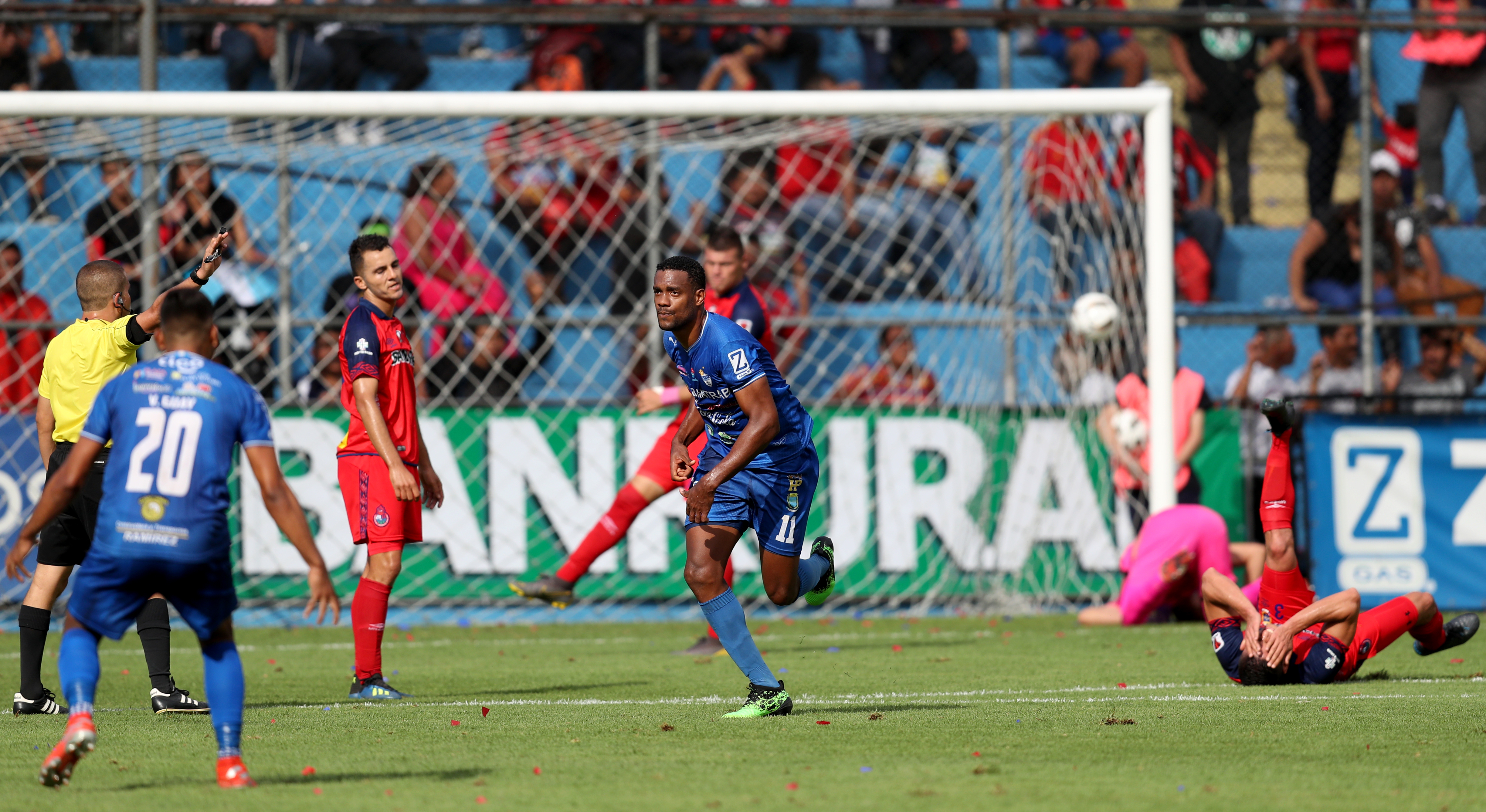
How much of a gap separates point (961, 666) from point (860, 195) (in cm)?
570

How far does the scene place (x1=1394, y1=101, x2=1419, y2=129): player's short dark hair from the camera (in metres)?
14.2

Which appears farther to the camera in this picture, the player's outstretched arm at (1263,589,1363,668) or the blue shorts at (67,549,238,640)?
the player's outstretched arm at (1263,589,1363,668)

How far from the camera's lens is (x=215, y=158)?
480 inches

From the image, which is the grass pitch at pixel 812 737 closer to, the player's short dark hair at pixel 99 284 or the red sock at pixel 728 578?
the red sock at pixel 728 578

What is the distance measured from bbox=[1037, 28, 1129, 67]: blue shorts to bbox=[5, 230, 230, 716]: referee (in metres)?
9.60

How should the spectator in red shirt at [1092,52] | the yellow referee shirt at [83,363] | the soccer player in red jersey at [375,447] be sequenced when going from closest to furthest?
the yellow referee shirt at [83,363] < the soccer player in red jersey at [375,447] < the spectator in red shirt at [1092,52]

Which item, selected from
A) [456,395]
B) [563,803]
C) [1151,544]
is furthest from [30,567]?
[563,803]

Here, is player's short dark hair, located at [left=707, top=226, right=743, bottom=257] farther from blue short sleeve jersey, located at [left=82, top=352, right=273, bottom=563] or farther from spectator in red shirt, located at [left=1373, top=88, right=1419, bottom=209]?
spectator in red shirt, located at [left=1373, top=88, right=1419, bottom=209]

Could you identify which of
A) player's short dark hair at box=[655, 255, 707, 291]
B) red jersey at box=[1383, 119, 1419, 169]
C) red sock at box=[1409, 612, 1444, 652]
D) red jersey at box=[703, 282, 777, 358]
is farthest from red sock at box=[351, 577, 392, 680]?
red jersey at box=[1383, 119, 1419, 169]

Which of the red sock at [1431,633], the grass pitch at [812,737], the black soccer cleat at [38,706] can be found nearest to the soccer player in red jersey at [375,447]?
the grass pitch at [812,737]

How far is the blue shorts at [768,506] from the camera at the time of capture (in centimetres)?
596

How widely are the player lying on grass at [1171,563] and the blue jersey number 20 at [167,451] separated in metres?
6.92

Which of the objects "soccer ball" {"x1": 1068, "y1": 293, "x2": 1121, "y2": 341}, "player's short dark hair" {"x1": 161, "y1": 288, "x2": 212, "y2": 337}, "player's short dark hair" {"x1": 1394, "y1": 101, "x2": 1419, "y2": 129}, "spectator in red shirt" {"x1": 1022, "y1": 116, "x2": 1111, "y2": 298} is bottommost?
"soccer ball" {"x1": 1068, "y1": 293, "x2": 1121, "y2": 341}

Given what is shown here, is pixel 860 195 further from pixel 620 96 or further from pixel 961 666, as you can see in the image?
pixel 961 666
